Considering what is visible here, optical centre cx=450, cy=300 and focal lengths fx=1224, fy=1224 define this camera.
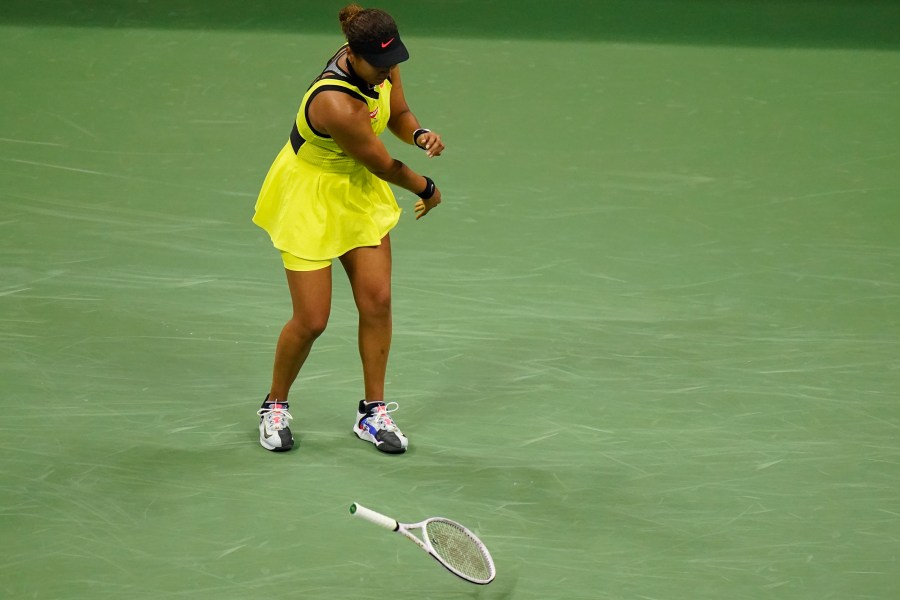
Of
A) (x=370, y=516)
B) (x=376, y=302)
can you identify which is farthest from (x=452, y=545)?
(x=376, y=302)

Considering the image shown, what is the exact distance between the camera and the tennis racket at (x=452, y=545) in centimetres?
392

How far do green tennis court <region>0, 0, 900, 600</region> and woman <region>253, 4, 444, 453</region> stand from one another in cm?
34

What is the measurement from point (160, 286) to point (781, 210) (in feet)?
11.8

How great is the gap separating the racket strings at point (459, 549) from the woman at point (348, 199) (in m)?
0.83

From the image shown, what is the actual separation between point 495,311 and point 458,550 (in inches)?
86.5

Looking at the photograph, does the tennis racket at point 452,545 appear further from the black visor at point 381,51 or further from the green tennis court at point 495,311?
the black visor at point 381,51

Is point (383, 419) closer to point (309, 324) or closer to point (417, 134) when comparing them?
point (309, 324)

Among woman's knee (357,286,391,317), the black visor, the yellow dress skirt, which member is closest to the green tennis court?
woman's knee (357,286,391,317)

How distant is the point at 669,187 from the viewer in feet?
24.3

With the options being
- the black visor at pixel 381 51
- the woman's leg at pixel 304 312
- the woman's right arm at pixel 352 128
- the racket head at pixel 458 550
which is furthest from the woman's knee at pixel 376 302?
the racket head at pixel 458 550

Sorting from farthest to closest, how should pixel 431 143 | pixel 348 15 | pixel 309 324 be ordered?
pixel 309 324, pixel 431 143, pixel 348 15

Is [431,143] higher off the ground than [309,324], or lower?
higher

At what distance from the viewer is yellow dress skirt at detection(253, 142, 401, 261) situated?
15.3 feet

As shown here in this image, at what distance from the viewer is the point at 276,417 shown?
4953 millimetres
